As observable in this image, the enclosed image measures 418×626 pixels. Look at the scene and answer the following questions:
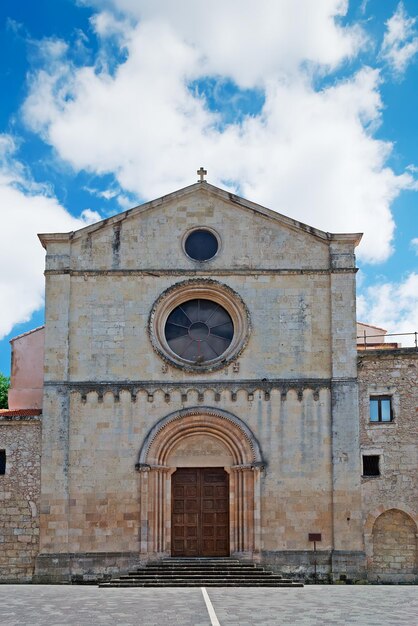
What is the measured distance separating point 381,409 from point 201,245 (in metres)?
7.62

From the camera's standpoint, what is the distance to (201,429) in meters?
29.1

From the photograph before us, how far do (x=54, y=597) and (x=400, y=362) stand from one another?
41.3 feet

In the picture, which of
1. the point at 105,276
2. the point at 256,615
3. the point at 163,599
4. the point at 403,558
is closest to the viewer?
the point at 256,615

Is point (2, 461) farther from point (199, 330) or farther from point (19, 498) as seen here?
point (199, 330)

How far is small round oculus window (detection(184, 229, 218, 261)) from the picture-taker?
1189 inches

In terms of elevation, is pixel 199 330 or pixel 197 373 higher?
pixel 199 330

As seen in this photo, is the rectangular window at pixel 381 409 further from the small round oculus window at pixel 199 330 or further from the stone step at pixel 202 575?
the stone step at pixel 202 575

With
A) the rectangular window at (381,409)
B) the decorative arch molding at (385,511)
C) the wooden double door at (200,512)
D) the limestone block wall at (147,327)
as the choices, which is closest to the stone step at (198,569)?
the wooden double door at (200,512)

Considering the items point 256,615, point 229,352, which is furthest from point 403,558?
point 256,615

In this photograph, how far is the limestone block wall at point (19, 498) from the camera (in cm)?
2827

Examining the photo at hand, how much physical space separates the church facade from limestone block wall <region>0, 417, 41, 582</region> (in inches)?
2.2

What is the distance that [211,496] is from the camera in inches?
1146

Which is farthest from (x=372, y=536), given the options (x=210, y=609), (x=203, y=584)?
(x=210, y=609)

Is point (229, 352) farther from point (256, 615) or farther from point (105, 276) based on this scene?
point (256, 615)
